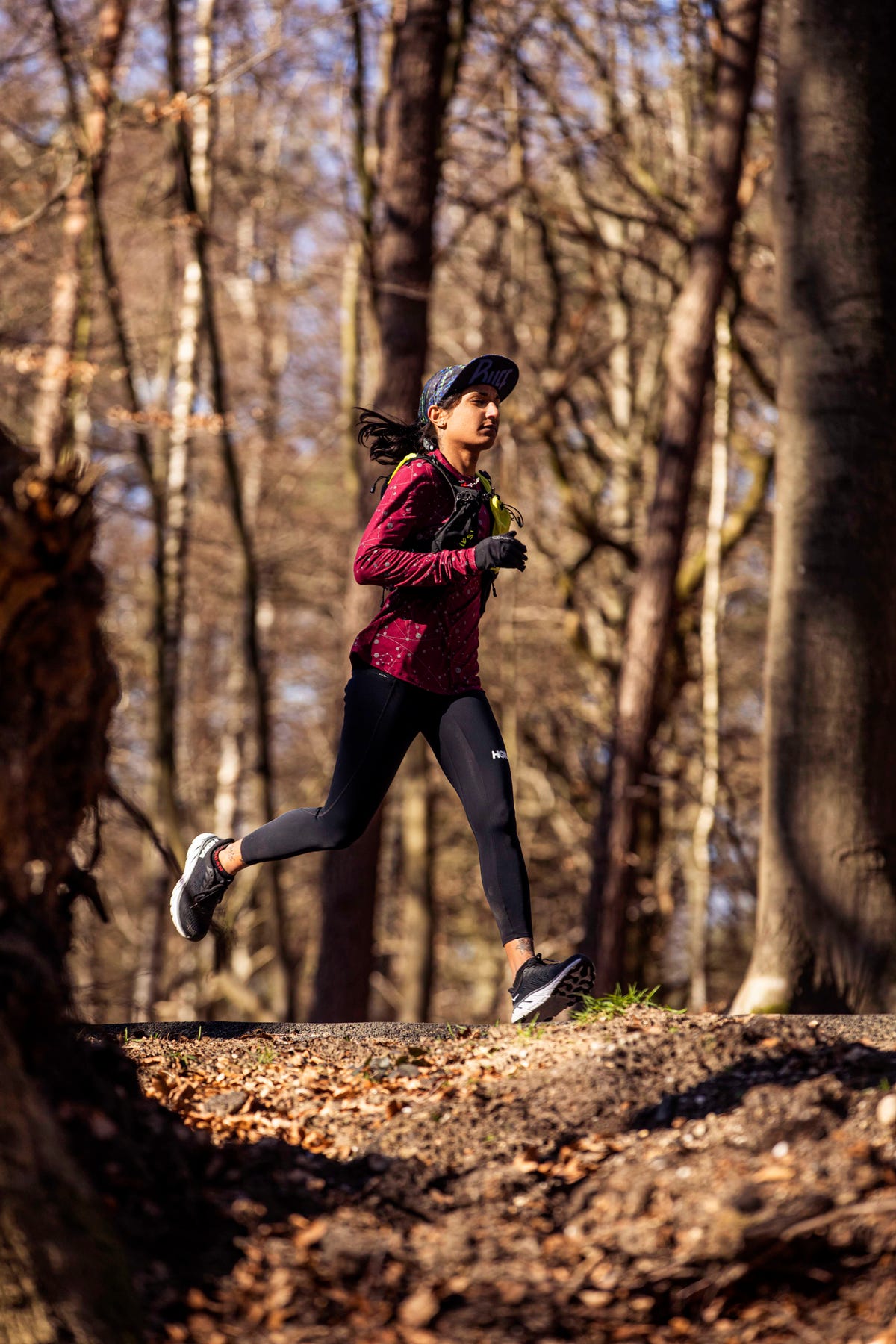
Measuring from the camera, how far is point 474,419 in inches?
186

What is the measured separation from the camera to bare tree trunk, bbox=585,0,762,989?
10266 millimetres

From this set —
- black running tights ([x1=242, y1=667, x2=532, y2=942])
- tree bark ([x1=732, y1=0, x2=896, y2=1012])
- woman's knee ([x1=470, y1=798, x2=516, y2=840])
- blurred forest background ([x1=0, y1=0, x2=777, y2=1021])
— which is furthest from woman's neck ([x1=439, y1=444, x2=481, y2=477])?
blurred forest background ([x1=0, y1=0, x2=777, y2=1021])

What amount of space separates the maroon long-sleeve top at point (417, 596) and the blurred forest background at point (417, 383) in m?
3.94

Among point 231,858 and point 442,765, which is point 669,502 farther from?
point 231,858

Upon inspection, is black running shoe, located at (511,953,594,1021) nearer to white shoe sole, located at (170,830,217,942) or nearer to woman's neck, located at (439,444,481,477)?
white shoe sole, located at (170,830,217,942)

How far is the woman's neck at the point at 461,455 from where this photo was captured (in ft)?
15.8

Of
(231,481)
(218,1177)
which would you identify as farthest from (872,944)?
(231,481)

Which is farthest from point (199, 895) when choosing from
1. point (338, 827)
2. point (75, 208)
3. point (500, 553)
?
point (75, 208)

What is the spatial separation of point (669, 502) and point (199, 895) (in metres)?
6.36

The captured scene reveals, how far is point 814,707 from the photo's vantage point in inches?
241

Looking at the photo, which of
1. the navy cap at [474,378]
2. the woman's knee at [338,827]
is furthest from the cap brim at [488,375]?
the woman's knee at [338,827]

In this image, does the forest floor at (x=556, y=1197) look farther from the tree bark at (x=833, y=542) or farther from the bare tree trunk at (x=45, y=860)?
the tree bark at (x=833, y=542)

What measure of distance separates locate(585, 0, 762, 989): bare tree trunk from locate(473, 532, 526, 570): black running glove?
6.18 m

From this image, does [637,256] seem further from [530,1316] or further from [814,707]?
[530,1316]
